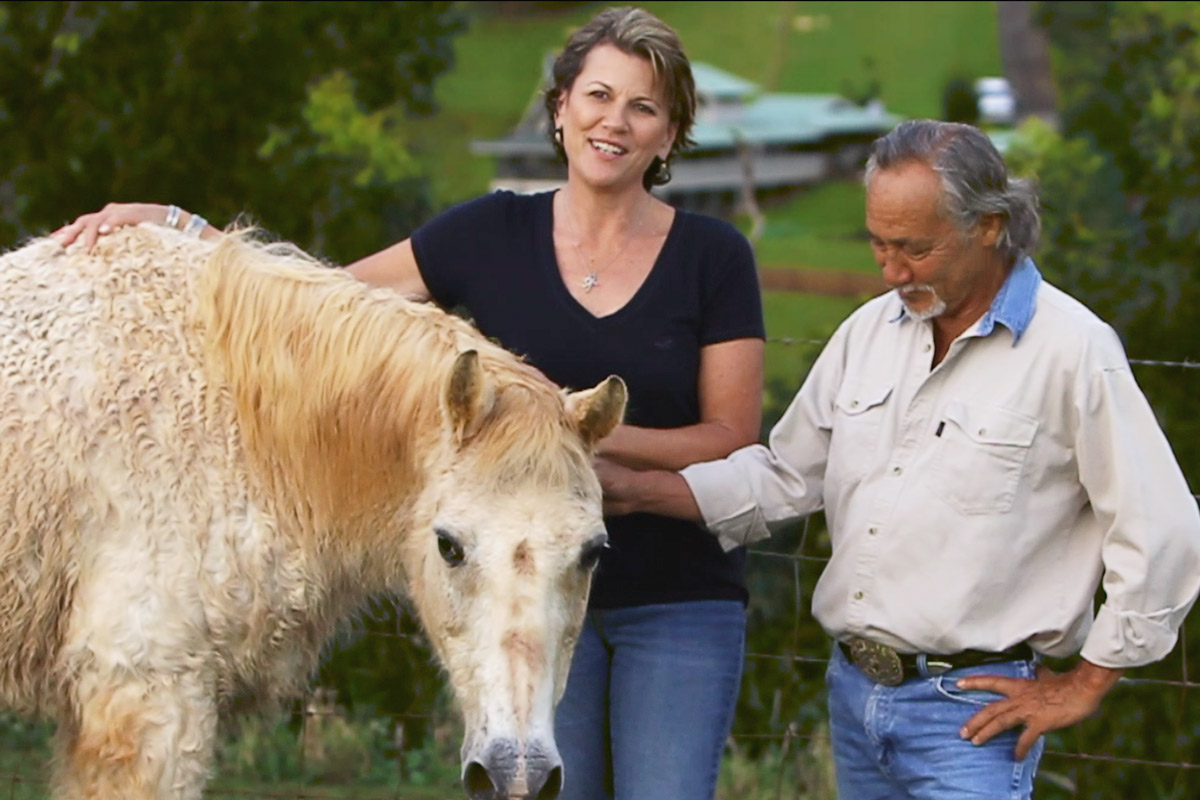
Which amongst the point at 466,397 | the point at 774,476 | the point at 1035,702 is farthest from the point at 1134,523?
the point at 466,397

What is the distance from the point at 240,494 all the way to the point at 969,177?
149cm

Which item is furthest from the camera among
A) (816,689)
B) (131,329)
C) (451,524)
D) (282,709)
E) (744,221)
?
(744,221)

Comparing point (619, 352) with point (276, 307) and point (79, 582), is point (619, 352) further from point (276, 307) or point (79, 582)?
point (79, 582)

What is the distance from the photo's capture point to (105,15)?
17.3 feet

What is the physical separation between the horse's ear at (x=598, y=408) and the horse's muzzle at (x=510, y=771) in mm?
609

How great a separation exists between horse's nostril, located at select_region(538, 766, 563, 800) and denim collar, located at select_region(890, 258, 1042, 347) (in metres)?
1.07

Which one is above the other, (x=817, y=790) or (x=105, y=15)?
(x=105, y=15)

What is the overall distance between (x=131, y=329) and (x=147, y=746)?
2.63 ft

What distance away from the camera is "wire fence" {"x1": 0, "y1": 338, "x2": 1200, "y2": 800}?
508cm

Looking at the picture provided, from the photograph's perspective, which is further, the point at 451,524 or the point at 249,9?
the point at 249,9

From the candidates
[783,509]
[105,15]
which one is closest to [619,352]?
[783,509]

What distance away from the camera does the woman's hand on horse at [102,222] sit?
11.2ft

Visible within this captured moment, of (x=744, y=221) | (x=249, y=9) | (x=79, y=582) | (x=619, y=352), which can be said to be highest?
(x=249, y=9)

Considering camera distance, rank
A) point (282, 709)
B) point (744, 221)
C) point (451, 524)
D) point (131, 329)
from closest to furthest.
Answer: point (451, 524) < point (131, 329) < point (282, 709) < point (744, 221)
